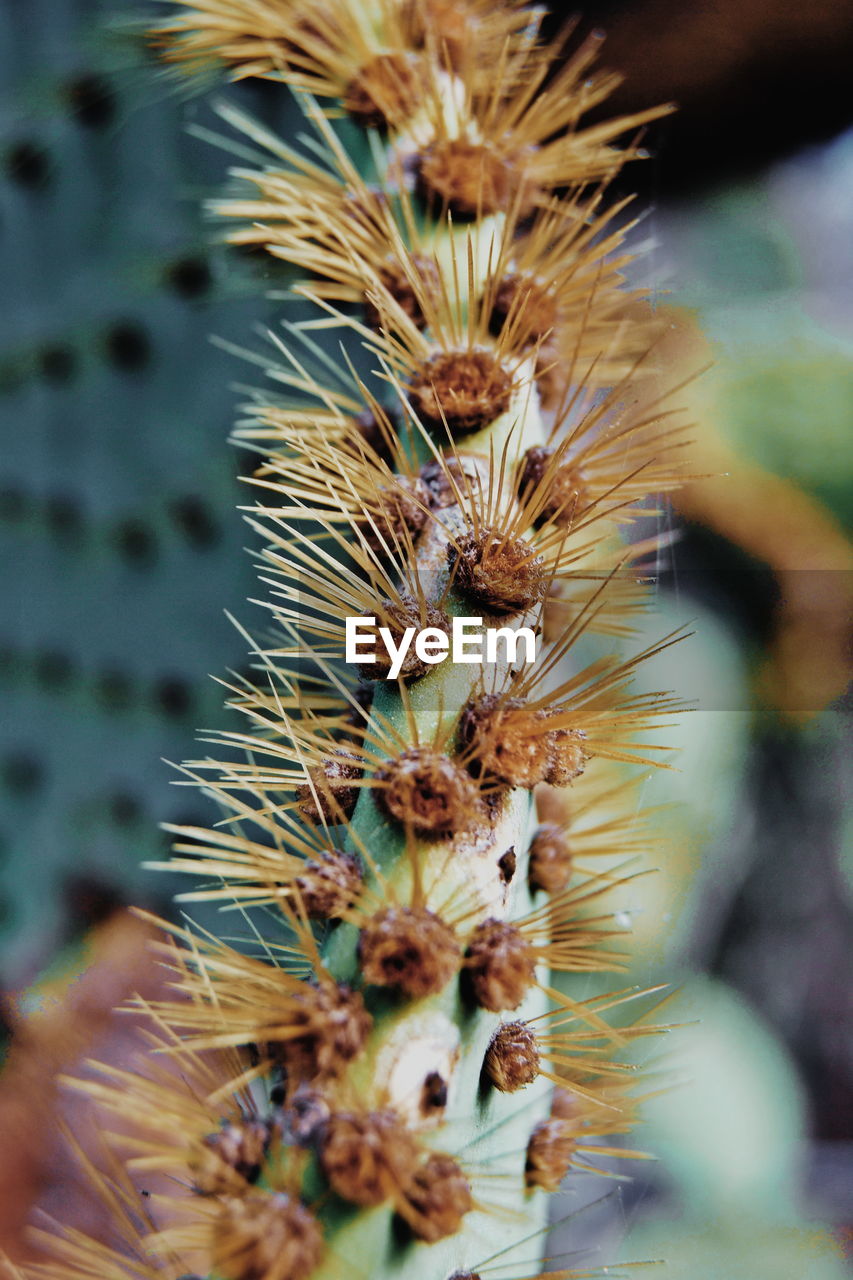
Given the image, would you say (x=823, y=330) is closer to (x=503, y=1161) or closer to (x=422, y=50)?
(x=422, y=50)

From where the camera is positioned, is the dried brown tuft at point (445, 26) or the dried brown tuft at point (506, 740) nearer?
the dried brown tuft at point (506, 740)

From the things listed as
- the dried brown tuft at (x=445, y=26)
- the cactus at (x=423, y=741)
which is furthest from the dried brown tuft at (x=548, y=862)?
the dried brown tuft at (x=445, y=26)

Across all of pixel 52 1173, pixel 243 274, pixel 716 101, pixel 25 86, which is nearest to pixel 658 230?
pixel 716 101

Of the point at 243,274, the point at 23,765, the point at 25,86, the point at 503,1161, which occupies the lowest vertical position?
the point at 503,1161

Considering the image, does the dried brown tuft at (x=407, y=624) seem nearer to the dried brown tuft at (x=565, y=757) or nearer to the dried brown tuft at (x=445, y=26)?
the dried brown tuft at (x=565, y=757)

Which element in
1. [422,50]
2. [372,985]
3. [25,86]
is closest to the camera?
[372,985]

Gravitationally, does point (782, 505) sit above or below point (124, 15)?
below

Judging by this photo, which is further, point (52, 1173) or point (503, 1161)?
point (52, 1173)
